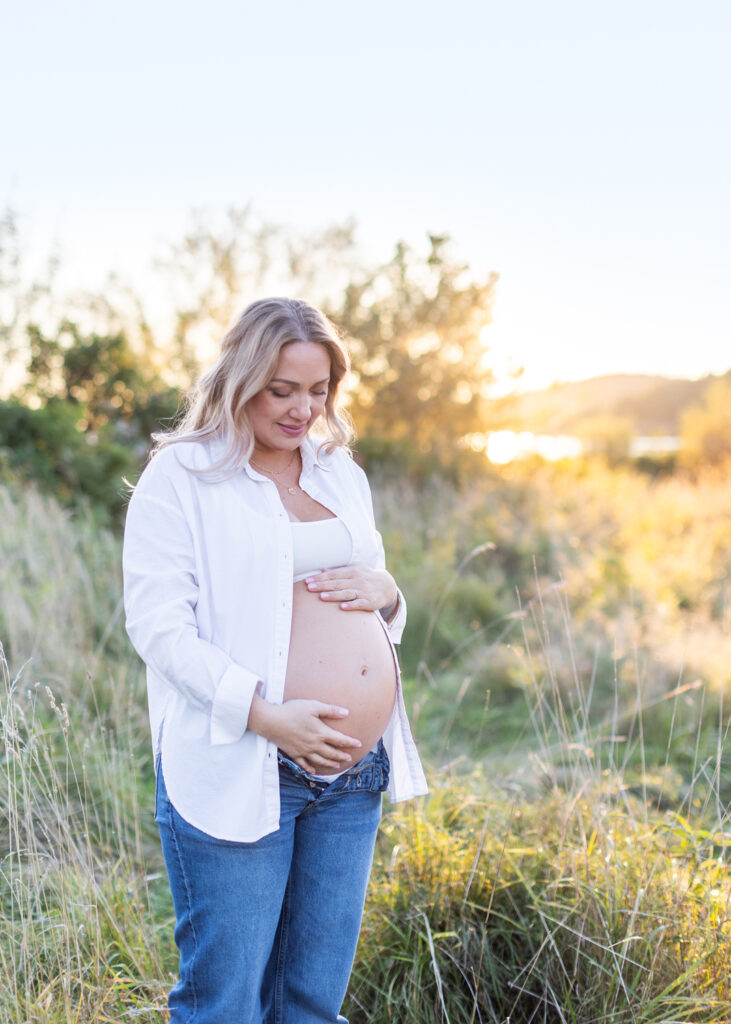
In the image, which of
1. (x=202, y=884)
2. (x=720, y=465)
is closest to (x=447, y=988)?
(x=202, y=884)

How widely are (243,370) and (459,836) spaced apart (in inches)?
70.1

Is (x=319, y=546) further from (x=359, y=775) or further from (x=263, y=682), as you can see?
(x=359, y=775)

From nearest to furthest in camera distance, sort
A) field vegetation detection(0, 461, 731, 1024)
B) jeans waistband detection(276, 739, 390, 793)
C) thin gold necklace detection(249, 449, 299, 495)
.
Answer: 1. jeans waistband detection(276, 739, 390, 793)
2. thin gold necklace detection(249, 449, 299, 495)
3. field vegetation detection(0, 461, 731, 1024)

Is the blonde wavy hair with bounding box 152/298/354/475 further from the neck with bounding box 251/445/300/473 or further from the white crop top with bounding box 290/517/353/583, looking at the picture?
the white crop top with bounding box 290/517/353/583

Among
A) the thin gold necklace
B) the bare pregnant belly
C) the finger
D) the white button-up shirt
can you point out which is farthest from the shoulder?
the finger

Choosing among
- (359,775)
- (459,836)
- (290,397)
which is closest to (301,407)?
(290,397)

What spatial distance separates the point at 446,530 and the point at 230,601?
701cm

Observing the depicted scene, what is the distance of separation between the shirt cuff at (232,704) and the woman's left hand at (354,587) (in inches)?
12.4

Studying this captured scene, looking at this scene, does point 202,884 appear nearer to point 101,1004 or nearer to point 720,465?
point 101,1004

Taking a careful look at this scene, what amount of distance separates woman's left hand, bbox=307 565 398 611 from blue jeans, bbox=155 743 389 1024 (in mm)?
378

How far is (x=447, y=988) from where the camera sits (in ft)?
7.84

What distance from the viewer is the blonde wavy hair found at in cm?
191

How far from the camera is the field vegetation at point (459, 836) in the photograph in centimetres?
221

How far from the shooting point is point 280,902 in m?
1.84
